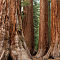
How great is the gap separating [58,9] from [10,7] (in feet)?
14.1

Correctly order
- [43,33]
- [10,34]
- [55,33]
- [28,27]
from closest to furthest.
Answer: [10,34] < [55,33] < [43,33] < [28,27]

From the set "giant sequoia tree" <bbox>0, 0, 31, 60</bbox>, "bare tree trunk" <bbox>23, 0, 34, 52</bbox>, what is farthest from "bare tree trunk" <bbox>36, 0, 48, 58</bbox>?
"giant sequoia tree" <bbox>0, 0, 31, 60</bbox>

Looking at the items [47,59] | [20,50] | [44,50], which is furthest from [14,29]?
[44,50]

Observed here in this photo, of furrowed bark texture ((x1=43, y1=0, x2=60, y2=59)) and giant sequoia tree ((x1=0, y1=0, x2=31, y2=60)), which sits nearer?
giant sequoia tree ((x1=0, y1=0, x2=31, y2=60))

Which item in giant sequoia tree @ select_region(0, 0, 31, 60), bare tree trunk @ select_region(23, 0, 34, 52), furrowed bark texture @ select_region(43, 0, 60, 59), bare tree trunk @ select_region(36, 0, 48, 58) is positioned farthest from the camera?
bare tree trunk @ select_region(23, 0, 34, 52)

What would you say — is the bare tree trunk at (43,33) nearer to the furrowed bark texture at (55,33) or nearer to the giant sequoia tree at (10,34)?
the furrowed bark texture at (55,33)

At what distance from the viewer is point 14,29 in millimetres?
7539

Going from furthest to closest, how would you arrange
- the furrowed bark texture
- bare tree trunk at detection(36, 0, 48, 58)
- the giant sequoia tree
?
bare tree trunk at detection(36, 0, 48, 58) → the furrowed bark texture → the giant sequoia tree

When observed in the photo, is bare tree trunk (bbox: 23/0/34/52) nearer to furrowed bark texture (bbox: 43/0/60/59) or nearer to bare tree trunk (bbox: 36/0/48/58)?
bare tree trunk (bbox: 36/0/48/58)

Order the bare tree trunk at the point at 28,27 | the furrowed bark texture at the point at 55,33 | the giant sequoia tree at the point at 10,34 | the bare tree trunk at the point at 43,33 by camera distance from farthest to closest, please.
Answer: the bare tree trunk at the point at 28,27
the bare tree trunk at the point at 43,33
the furrowed bark texture at the point at 55,33
the giant sequoia tree at the point at 10,34

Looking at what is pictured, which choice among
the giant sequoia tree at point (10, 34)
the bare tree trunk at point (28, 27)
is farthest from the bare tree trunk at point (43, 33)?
the giant sequoia tree at point (10, 34)

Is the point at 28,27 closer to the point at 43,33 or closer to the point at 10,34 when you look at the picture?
the point at 43,33

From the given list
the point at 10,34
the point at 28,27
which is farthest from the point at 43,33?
the point at 10,34

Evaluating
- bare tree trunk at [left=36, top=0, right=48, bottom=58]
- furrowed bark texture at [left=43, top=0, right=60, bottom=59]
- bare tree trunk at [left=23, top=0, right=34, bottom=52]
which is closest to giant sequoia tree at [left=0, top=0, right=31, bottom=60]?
furrowed bark texture at [left=43, top=0, right=60, bottom=59]
